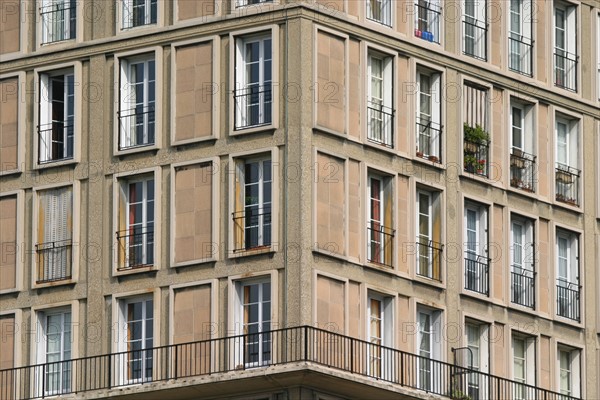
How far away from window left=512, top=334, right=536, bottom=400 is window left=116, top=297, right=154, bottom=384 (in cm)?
1078

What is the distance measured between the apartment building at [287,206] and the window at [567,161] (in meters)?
0.28

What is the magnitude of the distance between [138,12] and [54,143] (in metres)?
4.27

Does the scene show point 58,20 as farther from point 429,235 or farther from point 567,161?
point 567,161

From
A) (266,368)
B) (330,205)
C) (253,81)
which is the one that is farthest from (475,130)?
(266,368)

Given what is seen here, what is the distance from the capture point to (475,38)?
3644 inches

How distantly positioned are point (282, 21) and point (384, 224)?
241 inches

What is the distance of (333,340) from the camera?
85.2 metres

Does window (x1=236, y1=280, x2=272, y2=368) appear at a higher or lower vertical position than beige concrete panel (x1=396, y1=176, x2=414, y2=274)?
lower

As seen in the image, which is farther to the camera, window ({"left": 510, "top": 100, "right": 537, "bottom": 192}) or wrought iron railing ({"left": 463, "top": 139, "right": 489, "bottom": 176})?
window ({"left": 510, "top": 100, "right": 537, "bottom": 192})

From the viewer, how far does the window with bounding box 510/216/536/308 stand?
92125mm

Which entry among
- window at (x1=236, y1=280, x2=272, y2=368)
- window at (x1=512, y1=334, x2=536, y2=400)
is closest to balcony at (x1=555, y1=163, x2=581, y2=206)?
window at (x1=512, y1=334, x2=536, y2=400)

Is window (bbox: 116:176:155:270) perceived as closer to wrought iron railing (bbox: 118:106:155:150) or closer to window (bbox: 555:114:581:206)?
wrought iron railing (bbox: 118:106:155:150)

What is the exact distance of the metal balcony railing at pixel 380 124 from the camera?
88250 mm

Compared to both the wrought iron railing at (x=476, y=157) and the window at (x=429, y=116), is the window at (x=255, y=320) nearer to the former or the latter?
the window at (x=429, y=116)
